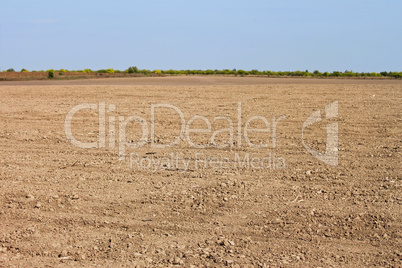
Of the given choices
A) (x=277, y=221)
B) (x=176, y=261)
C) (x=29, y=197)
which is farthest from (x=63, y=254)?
(x=277, y=221)

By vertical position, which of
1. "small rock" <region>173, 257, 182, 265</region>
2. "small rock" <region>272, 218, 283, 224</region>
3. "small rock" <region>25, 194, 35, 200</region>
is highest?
"small rock" <region>25, 194, 35, 200</region>

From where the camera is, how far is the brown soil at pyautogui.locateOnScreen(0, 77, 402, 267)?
366 centimetres

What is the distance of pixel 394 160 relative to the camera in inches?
254

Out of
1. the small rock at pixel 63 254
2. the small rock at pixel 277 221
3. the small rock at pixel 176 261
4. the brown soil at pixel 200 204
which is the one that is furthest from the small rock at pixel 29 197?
the small rock at pixel 277 221

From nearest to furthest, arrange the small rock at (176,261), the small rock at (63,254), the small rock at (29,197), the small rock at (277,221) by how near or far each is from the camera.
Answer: the small rock at (176,261) → the small rock at (63,254) → the small rock at (277,221) → the small rock at (29,197)

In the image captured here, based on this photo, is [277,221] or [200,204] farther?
[200,204]

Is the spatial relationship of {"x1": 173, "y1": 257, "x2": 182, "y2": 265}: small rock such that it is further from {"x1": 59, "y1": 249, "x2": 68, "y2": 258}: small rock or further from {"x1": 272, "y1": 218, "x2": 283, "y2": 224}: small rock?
{"x1": 272, "y1": 218, "x2": 283, "y2": 224}: small rock

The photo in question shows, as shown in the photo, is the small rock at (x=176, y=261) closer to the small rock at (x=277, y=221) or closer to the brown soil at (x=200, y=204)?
the brown soil at (x=200, y=204)

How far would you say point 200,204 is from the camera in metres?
4.66

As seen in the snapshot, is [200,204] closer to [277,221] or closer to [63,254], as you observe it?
[277,221]

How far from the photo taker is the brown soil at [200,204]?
144 inches

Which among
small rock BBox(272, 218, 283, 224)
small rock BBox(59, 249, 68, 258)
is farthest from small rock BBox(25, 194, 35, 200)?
small rock BBox(272, 218, 283, 224)

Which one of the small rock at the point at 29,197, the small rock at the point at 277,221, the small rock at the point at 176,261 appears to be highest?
the small rock at the point at 29,197

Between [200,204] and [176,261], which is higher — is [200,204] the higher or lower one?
the higher one
